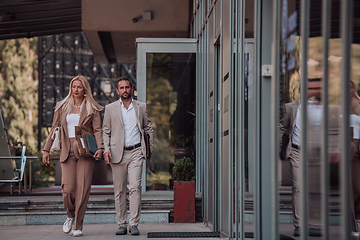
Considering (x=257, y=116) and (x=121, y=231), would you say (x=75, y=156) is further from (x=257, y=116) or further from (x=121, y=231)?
(x=257, y=116)

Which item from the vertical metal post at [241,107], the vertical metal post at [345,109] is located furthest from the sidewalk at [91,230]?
the vertical metal post at [345,109]

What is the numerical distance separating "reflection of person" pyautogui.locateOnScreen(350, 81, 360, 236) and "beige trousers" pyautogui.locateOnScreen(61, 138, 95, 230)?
409 centimetres

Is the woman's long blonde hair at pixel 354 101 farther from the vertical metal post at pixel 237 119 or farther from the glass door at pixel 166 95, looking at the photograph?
the glass door at pixel 166 95

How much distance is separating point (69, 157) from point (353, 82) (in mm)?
4206

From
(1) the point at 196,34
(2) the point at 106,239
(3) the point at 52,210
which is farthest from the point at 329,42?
(1) the point at 196,34

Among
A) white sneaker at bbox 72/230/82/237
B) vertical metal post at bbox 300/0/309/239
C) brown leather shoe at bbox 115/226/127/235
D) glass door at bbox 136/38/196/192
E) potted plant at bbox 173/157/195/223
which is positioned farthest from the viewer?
glass door at bbox 136/38/196/192

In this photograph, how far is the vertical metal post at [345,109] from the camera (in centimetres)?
204

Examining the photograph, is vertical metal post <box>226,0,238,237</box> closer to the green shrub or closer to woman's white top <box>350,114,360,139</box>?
the green shrub

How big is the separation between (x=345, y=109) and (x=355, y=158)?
0.21 meters

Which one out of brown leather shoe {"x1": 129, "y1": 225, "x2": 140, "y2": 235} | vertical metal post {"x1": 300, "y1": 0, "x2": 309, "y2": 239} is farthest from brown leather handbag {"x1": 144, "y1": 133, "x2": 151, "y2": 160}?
vertical metal post {"x1": 300, "y1": 0, "x2": 309, "y2": 239}

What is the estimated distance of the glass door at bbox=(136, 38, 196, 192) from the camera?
8430 millimetres

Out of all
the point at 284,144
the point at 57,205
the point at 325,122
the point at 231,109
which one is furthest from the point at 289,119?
the point at 57,205

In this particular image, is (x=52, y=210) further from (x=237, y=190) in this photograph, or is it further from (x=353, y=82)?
(x=353, y=82)

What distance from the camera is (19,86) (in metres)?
22.4
